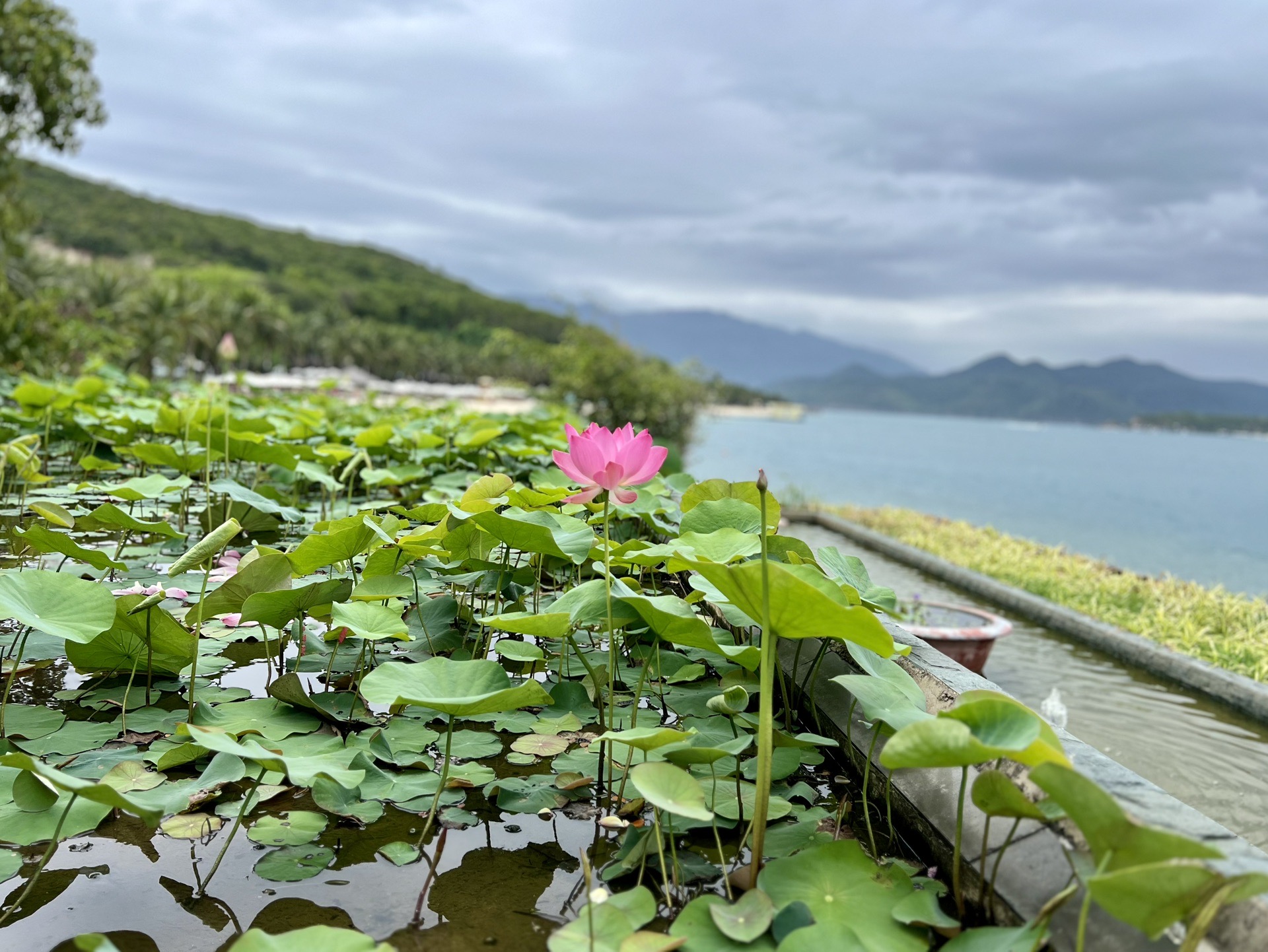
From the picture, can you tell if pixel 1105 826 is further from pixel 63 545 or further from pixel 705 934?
pixel 63 545

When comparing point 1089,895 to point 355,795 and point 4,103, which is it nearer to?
point 355,795

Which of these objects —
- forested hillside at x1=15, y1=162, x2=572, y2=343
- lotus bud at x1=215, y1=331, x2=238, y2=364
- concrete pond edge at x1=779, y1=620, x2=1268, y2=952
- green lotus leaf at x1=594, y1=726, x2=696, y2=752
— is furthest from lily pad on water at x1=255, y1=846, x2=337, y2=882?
forested hillside at x1=15, y1=162, x2=572, y2=343

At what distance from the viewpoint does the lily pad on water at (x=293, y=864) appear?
109 centimetres

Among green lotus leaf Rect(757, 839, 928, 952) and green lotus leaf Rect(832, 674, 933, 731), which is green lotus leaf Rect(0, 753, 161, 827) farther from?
green lotus leaf Rect(832, 674, 933, 731)

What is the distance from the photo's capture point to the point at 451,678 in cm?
122

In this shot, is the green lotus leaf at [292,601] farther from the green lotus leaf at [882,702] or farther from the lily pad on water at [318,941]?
the green lotus leaf at [882,702]

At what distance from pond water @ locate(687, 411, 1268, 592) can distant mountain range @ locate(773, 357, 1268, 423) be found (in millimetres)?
84981

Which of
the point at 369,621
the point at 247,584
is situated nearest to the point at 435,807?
the point at 369,621

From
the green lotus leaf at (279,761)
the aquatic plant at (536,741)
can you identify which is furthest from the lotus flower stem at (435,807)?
the green lotus leaf at (279,761)

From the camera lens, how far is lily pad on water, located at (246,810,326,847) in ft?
→ 3.84

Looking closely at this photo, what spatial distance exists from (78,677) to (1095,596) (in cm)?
652

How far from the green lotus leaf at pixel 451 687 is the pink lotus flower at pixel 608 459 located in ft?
1.19

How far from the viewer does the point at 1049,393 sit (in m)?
156

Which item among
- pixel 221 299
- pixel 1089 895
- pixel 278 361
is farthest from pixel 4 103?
pixel 278 361
